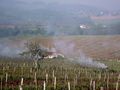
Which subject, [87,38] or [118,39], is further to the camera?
[87,38]

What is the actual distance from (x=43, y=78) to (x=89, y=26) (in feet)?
494

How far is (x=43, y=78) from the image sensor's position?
3625cm

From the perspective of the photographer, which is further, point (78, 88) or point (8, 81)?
point (8, 81)

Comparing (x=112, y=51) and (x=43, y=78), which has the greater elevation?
(x=43, y=78)

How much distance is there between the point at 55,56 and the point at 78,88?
58.4m

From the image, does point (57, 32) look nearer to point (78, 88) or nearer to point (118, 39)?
point (118, 39)

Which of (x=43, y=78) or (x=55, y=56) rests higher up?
(x=43, y=78)

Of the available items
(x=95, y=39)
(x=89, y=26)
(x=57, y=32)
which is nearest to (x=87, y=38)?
(x=95, y=39)

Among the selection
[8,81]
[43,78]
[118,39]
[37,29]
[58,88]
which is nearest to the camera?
[58,88]

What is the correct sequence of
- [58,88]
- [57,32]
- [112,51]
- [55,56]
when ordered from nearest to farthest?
[58,88] → [55,56] → [112,51] → [57,32]

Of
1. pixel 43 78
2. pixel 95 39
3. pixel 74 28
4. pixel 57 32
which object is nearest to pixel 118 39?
pixel 95 39

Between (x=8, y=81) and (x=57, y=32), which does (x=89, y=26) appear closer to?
(x=57, y=32)

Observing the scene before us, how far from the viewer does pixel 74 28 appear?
17225 centimetres

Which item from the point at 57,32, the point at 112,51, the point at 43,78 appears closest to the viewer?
the point at 43,78
